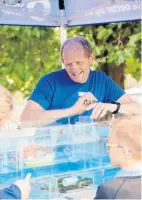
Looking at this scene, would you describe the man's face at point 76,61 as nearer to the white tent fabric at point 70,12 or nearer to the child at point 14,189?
the white tent fabric at point 70,12

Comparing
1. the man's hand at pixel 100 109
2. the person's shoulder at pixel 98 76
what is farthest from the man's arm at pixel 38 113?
the person's shoulder at pixel 98 76

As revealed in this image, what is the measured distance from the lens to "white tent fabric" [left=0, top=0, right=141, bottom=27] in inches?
159

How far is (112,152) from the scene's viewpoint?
2023 millimetres

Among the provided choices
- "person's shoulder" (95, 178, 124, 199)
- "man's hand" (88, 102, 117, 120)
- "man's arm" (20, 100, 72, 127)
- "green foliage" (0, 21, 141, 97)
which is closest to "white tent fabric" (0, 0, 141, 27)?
"man's arm" (20, 100, 72, 127)

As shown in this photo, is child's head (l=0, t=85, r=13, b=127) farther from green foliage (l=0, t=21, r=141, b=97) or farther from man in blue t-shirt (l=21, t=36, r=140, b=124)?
green foliage (l=0, t=21, r=141, b=97)

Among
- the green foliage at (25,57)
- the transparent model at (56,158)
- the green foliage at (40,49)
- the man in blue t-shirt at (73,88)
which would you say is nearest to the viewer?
the transparent model at (56,158)

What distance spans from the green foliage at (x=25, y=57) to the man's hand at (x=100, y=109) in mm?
3191

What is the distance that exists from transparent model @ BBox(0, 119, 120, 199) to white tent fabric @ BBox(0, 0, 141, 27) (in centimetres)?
167

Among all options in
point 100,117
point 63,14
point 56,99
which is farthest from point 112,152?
point 63,14

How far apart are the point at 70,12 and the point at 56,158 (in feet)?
6.86

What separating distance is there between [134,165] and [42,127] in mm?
699

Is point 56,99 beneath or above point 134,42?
beneath

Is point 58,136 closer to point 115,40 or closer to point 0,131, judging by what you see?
point 0,131

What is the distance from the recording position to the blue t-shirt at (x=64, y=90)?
3549 millimetres
